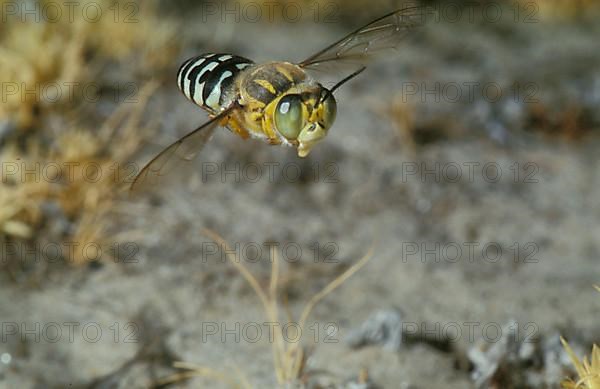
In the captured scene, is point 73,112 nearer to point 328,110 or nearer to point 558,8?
point 328,110

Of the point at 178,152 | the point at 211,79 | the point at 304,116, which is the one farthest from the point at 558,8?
the point at 178,152

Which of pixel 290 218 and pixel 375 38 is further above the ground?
pixel 375 38

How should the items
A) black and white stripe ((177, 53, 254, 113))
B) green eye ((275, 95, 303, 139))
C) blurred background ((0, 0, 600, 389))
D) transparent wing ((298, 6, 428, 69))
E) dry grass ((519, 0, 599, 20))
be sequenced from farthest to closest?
dry grass ((519, 0, 599, 20)) < blurred background ((0, 0, 600, 389)) < transparent wing ((298, 6, 428, 69)) < black and white stripe ((177, 53, 254, 113)) < green eye ((275, 95, 303, 139))

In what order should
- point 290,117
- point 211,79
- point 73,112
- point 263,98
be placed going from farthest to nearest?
1. point 73,112
2. point 211,79
3. point 263,98
4. point 290,117

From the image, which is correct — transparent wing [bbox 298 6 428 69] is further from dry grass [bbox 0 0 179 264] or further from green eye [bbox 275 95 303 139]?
dry grass [bbox 0 0 179 264]

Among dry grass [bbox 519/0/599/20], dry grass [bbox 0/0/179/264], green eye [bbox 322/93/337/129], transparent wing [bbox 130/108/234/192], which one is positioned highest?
green eye [bbox 322/93/337/129]

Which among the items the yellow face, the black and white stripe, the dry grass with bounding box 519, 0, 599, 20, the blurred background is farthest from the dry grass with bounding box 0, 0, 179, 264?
the dry grass with bounding box 519, 0, 599, 20

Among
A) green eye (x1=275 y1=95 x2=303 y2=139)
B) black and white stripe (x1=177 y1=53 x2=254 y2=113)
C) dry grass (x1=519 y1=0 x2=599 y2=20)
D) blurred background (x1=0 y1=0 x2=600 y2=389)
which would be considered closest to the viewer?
green eye (x1=275 y1=95 x2=303 y2=139)
